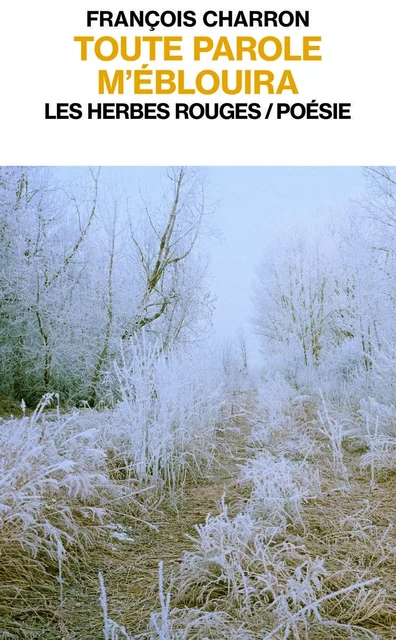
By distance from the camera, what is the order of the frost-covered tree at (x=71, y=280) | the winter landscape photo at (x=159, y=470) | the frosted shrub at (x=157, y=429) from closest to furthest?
the winter landscape photo at (x=159, y=470) → the frosted shrub at (x=157, y=429) → the frost-covered tree at (x=71, y=280)

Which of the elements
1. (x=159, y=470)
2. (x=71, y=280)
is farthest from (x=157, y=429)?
(x=71, y=280)

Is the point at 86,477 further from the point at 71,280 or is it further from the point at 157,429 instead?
the point at 71,280

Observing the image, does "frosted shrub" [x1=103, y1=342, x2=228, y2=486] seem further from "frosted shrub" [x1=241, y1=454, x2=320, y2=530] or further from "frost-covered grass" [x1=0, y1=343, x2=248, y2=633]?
"frosted shrub" [x1=241, y1=454, x2=320, y2=530]

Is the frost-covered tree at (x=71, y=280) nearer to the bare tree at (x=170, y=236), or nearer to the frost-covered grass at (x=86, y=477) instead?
the bare tree at (x=170, y=236)

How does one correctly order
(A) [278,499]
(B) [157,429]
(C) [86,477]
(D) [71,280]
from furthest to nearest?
(D) [71,280]
(B) [157,429]
(C) [86,477]
(A) [278,499]

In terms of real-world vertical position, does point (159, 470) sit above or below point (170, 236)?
below

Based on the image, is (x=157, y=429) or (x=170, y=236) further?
(x=170, y=236)

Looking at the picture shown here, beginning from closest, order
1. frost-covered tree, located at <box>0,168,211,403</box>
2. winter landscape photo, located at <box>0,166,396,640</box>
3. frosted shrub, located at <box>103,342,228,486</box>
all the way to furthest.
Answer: winter landscape photo, located at <box>0,166,396,640</box> < frosted shrub, located at <box>103,342,228,486</box> < frost-covered tree, located at <box>0,168,211,403</box>

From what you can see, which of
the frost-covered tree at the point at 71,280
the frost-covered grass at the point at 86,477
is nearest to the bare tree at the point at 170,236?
the frost-covered tree at the point at 71,280

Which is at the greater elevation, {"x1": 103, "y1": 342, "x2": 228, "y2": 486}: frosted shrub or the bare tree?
the bare tree

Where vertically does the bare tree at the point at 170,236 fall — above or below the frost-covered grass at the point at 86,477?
above

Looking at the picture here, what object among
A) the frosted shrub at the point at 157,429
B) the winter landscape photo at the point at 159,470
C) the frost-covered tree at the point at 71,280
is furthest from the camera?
the frost-covered tree at the point at 71,280

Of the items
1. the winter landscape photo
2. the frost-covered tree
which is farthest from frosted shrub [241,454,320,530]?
the frost-covered tree

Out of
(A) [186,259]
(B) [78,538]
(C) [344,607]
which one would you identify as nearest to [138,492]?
(B) [78,538]
